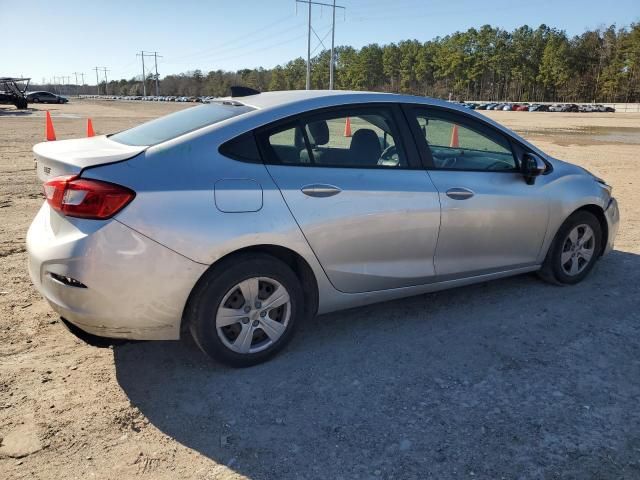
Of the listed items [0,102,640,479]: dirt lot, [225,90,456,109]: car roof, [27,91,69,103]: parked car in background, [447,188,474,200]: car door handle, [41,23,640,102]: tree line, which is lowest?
[0,102,640,479]: dirt lot

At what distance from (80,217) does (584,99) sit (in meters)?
126

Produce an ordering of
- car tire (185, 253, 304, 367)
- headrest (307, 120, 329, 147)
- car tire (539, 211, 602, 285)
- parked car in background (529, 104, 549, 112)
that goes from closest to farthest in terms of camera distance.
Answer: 1. car tire (185, 253, 304, 367)
2. headrest (307, 120, 329, 147)
3. car tire (539, 211, 602, 285)
4. parked car in background (529, 104, 549, 112)

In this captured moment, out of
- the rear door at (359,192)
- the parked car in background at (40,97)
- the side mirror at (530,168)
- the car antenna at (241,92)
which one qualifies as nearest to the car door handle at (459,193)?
the rear door at (359,192)

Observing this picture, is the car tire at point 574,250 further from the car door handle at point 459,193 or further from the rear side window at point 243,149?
the rear side window at point 243,149

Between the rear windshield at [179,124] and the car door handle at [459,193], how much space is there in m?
1.49

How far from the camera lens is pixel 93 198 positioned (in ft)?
8.93

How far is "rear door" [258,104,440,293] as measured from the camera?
3205mm

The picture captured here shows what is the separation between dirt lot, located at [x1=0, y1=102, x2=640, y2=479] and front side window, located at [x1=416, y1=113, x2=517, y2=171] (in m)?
1.12

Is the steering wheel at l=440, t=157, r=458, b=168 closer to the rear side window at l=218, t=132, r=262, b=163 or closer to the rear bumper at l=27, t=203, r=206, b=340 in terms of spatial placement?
the rear side window at l=218, t=132, r=262, b=163

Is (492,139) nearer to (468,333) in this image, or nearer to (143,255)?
(468,333)

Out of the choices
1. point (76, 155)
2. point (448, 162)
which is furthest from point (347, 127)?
point (76, 155)

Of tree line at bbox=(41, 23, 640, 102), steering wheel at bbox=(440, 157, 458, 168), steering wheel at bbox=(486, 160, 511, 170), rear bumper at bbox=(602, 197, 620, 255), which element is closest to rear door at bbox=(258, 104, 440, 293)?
steering wheel at bbox=(440, 157, 458, 168)

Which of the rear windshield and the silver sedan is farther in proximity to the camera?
the rear windshield

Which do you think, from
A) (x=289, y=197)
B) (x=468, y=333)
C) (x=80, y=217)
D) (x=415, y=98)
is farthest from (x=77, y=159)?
(x=468, y=333)
